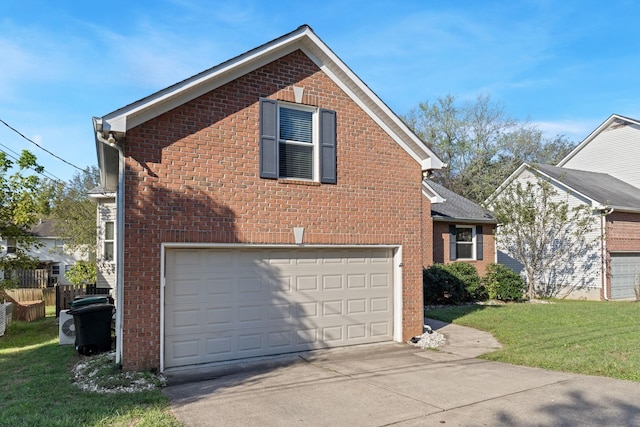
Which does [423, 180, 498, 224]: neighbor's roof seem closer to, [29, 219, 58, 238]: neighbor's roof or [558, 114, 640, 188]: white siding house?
[558, 114, 640, 188]: white siding house

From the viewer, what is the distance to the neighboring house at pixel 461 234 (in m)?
20.0

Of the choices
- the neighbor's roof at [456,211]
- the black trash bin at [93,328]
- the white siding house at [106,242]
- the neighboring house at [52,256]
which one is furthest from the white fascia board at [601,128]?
the neighboring house at [52,256]

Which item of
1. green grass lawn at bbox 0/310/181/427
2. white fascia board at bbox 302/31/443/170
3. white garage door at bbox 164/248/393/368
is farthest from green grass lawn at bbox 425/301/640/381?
green grass lawn at bbox 0/310/181/427

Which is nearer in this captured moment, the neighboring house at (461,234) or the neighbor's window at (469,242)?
the neighboring house at (461,234)

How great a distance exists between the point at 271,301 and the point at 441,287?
9993 mm

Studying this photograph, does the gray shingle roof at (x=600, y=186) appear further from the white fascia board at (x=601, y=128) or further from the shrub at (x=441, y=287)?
the shrub at (x=441, y=287)

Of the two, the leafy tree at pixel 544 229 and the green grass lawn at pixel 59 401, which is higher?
the leafy tree at pixel 544 229

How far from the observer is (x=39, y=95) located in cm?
1424

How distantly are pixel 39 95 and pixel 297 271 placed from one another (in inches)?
398

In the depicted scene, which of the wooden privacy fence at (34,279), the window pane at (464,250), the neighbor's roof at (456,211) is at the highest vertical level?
the neighbor's roof at (456,211)

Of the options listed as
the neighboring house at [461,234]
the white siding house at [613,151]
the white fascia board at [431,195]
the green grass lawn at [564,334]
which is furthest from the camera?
the white siding house at [613,151]

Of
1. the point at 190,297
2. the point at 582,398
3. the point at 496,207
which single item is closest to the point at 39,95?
the point at 190,297

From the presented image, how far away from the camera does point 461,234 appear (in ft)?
69.4

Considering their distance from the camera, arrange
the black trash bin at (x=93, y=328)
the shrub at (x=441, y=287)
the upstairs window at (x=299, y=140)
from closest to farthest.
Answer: the black trash bin at (x=93, y=328) → the upstairs window at (x=299, y=140) → the shrub at (x=441, y=287)
